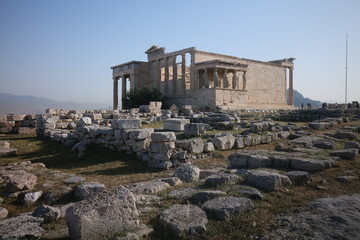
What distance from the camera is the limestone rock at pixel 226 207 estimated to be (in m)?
3.68

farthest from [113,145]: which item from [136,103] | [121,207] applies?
[136,103]

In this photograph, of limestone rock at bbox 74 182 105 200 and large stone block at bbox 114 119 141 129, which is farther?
large stone block at bbox 114 119 141 129

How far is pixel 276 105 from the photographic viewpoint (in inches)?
1511

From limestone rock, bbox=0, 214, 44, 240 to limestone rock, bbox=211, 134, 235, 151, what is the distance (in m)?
6.35

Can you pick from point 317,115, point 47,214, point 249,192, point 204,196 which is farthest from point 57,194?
point 317,115

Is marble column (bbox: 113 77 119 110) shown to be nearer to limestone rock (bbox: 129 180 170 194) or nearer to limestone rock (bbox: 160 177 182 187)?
limestone rock (bbox: 160 177 182 187)

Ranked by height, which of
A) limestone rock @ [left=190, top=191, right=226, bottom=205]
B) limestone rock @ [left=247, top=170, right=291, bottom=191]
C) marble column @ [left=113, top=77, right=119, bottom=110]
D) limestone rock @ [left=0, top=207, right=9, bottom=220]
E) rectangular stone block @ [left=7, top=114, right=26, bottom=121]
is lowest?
limestone rock @ [left=0, top=207, right=9, bottom=220]

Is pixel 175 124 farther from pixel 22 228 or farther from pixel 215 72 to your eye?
pixel 215 72

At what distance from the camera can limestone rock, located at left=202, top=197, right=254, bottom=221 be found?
3.68 metres

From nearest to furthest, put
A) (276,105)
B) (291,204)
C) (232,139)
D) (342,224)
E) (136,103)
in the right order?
1. (342,224)
2. (291,204)
3. (232,139)
4. (136,103)
5. (276,105)

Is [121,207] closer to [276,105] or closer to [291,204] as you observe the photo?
[291,204]

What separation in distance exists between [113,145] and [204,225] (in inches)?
287

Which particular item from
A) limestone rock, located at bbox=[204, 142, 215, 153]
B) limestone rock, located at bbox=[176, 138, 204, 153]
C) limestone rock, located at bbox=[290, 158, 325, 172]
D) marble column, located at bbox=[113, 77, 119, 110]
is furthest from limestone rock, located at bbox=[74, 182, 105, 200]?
marble column, located at bbox=[113, 77, 119, 110]

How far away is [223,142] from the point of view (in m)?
9.46
